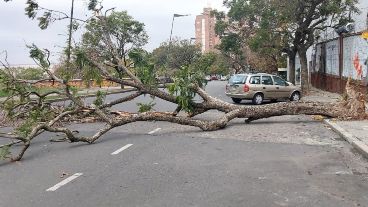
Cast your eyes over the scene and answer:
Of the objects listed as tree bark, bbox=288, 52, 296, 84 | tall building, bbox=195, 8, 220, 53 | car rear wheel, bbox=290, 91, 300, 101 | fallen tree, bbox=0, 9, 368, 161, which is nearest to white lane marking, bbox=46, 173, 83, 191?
fallen tree, bbox=0, 9, 368, 161

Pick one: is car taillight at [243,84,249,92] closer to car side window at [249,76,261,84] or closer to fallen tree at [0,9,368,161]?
car side window at [249,76,261,84]

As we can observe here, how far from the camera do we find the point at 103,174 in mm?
7961

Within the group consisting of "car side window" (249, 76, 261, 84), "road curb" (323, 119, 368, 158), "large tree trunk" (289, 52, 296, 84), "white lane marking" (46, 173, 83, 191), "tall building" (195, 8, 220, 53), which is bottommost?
"white lane marking" (46, 173, 83, 191)

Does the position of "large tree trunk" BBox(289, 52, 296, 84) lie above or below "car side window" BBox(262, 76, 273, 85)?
above

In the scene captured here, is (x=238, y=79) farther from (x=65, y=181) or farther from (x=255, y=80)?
(x=65, y=181)

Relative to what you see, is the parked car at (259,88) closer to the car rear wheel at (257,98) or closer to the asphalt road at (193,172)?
the car rear wheel at (257,98)

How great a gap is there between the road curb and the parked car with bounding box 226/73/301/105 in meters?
9.02

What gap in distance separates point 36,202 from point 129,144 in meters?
4.93

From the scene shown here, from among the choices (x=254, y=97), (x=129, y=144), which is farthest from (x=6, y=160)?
(x=254, y=97)

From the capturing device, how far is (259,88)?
75.0 ft

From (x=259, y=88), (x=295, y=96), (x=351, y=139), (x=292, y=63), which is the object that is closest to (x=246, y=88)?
(x=259, y=88)

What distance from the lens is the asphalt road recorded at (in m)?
6.38

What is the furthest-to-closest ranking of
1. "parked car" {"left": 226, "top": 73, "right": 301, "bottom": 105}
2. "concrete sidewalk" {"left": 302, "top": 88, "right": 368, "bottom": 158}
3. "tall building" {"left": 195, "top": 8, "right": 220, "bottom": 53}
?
"tall building" {"left": 195, "top": 8, "right": 220, "bottom": 53} → "parked car" {"left": 226, "top": 73, "right": 301, "bottom": 105} → "concrete sidewalk" {"left": 302, "top": 88, "right": 368, "bottom": 158}

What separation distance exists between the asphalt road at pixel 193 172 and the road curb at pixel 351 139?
158mm
